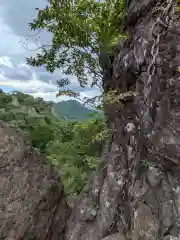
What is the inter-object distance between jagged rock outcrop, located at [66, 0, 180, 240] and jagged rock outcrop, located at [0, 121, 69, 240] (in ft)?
0.83

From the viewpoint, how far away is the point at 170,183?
2451mm

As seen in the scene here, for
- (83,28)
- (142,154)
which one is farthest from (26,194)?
(83,28)

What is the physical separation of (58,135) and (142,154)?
5.29m

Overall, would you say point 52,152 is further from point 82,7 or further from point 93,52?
point 82,7

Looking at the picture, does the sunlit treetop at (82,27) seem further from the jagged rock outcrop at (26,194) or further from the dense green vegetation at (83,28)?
the jagged rock outcrop at (26,194)

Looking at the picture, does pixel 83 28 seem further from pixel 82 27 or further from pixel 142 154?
pixel 142 154

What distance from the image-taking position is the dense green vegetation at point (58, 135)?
5.69 metres

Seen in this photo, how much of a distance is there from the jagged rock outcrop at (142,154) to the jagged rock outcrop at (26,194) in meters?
0.25

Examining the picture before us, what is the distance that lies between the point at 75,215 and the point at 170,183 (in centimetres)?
128

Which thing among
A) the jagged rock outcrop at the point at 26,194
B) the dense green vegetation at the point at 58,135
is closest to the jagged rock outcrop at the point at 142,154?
the jagged rock outcrop at the point at 26,194

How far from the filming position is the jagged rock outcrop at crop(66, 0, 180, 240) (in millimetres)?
2479


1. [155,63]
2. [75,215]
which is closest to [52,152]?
[75,215]

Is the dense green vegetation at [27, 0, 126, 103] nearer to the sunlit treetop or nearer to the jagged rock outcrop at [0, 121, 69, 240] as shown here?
the sunlit treetop

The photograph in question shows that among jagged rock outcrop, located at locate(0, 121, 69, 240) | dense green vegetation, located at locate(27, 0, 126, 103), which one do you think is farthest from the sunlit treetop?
jagged rock outcrop, located at locate(0, 121, 69, 240)
